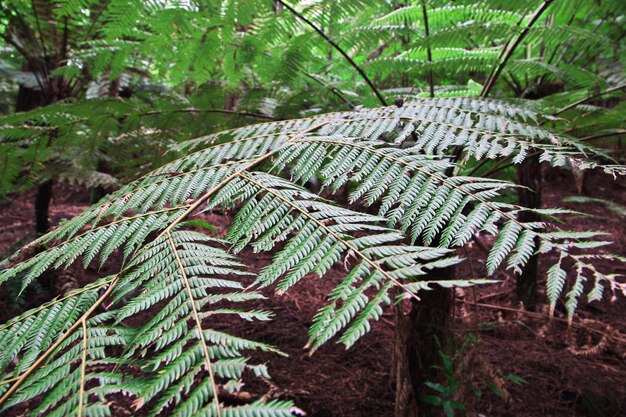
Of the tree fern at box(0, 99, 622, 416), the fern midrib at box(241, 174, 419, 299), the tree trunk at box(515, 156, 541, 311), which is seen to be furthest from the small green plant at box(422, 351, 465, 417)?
the fern midrib at box(241, 174, 419, 299)

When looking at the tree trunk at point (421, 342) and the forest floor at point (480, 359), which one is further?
the forest floor at point (480, 359)

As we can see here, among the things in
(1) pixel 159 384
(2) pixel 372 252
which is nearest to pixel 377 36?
(2) pixel 372 252

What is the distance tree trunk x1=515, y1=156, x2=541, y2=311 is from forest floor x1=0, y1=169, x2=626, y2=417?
0.10m

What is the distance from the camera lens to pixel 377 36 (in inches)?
62.3

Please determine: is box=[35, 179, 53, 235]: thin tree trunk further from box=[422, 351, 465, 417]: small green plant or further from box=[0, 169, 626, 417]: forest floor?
box=[422, 351, 465, 417]: small green plant

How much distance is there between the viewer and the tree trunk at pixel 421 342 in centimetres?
139

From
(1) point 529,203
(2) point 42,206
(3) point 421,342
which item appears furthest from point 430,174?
(2) point 42,206

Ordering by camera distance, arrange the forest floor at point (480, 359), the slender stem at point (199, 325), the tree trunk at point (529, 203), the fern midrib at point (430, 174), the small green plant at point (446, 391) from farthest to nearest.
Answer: the tree trunk at point (529, 203) < the forest floor at point (480, 359) < the small green plant at point (446, 391) < the fern midrib at point (430, 174) < the slender stem at point (199, 325)

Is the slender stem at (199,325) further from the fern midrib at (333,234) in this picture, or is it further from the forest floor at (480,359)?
the forest floor at (480,359)

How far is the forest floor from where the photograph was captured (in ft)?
5.26

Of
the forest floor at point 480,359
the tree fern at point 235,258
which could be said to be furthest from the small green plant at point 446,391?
the tree fern at point 235,258

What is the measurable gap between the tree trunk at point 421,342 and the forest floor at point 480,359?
94 millimetres

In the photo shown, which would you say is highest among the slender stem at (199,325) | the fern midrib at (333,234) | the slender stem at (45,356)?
the fern midrib at (333,234)

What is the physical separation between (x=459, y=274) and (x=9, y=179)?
2.89 metres
